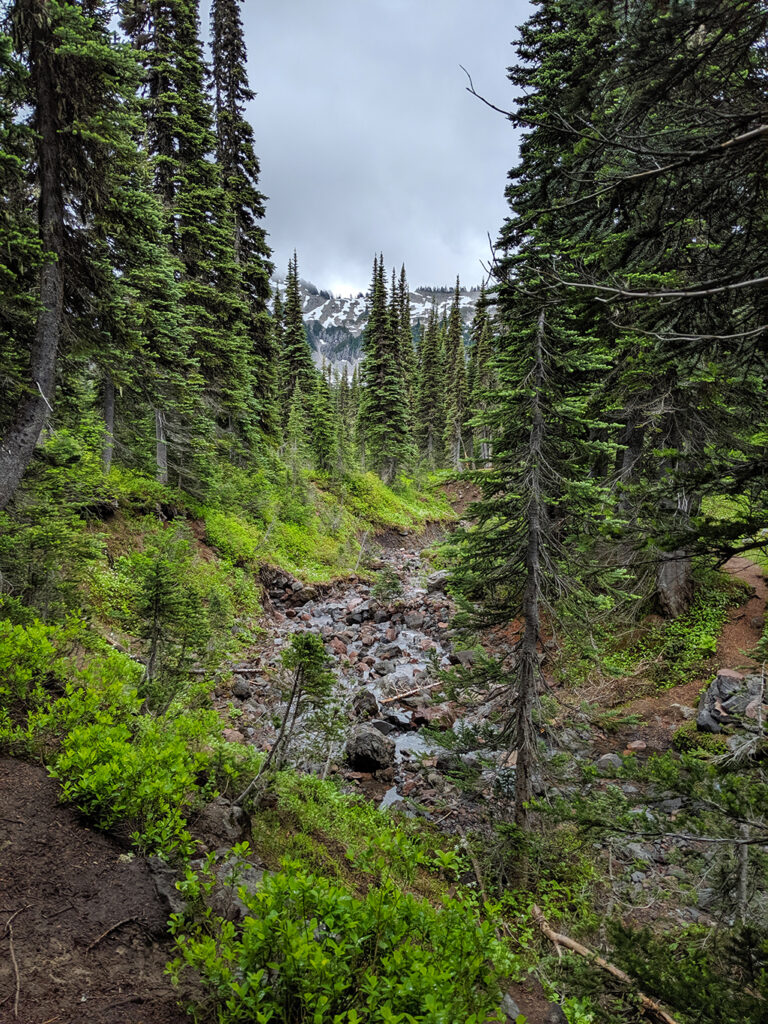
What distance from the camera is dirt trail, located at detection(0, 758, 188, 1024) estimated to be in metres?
2.36

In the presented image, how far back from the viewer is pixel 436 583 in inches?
809

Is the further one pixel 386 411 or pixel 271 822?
pixel 386 411

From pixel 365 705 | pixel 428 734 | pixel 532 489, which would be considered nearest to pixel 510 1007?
pixel 428 734

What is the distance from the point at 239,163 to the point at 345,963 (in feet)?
92.2

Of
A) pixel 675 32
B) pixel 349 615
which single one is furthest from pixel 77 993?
pixel 349 615

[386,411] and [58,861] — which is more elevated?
[386,411]

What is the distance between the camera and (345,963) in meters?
2.17

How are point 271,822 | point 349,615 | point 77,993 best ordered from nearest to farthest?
point 77,993 < point 271,822 < point 349,615

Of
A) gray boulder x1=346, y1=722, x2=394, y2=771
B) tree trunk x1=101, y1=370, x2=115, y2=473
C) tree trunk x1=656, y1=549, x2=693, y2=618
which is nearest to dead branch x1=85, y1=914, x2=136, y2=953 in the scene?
gray boulder x1=346, y1=722, x2=394, y2=771

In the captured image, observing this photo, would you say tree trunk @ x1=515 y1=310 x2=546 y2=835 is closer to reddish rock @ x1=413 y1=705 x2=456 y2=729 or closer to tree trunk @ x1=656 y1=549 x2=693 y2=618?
reddish rock @ x1=413 y1=705 x2=456 y2=729

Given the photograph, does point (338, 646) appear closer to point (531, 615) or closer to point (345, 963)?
point (531, 615)

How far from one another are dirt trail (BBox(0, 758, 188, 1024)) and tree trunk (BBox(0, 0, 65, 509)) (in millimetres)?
5692

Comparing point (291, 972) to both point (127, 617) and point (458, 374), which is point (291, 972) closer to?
point (127, 617)

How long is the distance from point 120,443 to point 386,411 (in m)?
22.4
